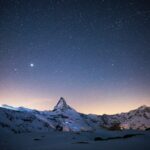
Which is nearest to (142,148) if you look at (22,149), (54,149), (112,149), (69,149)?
(112,149)

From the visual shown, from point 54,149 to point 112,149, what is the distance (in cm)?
264

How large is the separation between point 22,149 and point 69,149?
119 inches

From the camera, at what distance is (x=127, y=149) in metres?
7.89

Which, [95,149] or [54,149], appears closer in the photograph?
[95,149]

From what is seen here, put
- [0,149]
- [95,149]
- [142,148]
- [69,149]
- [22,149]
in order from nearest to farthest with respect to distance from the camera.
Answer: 1. [142,148]
2. [95,149]
3. [69,149]
4. [22,149]
5. [0,149]

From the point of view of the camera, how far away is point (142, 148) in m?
7.73

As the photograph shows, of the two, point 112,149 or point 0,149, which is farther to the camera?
point 0,149

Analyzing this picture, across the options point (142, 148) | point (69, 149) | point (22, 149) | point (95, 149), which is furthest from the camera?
point (22, 149)

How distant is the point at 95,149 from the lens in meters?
8.64

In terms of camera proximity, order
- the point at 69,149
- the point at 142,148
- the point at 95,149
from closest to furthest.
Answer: the point at 142,148
the point at 95,149
the point at 69,149

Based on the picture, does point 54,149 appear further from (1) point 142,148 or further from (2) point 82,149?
(1) point 142,148

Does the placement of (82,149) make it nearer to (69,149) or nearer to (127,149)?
(69,149)

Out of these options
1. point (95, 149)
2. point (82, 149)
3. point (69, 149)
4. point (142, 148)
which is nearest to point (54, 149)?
point (69, 149)

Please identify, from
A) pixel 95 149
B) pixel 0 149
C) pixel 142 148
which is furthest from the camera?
pixel 0 149
